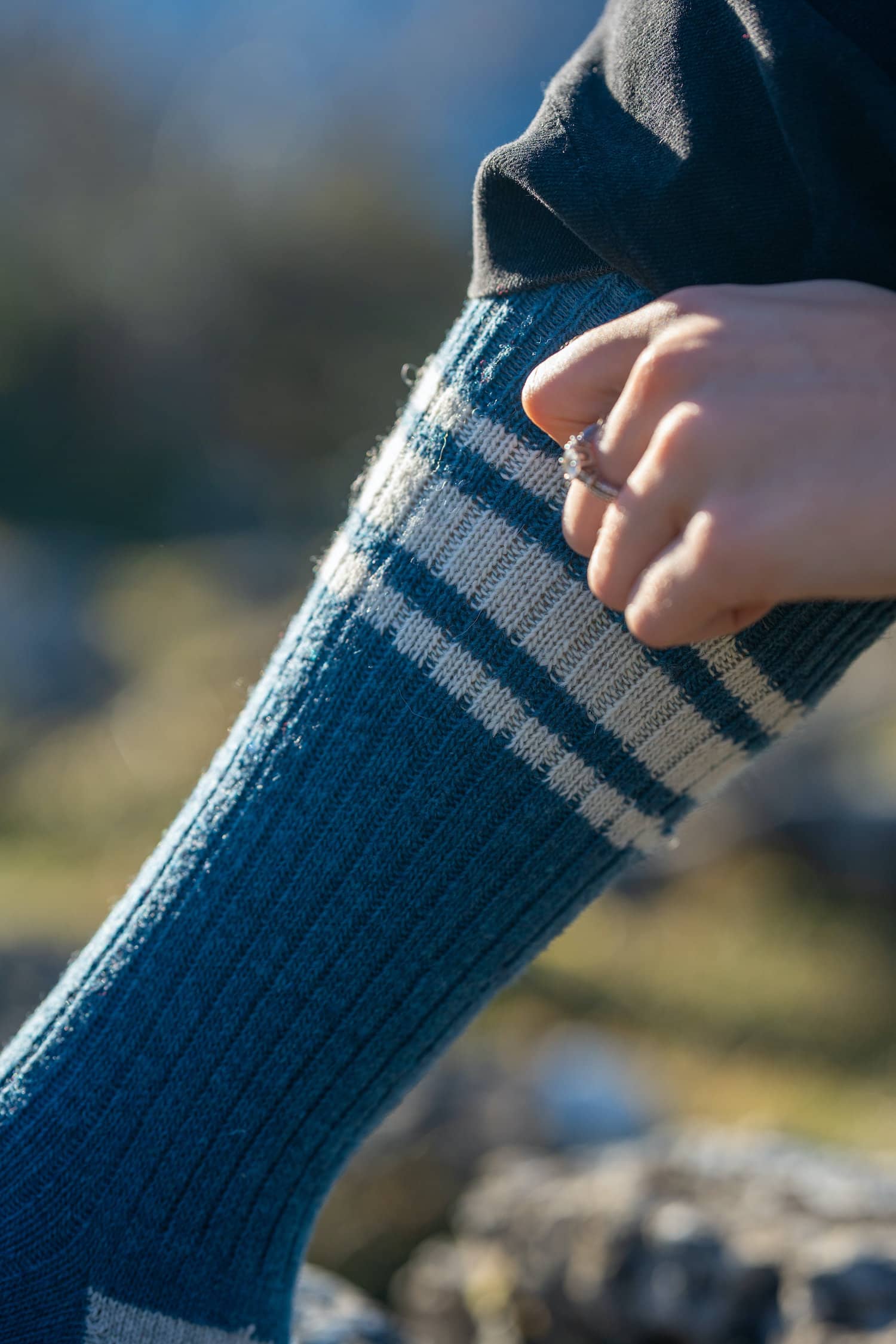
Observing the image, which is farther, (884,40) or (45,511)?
(45,511)

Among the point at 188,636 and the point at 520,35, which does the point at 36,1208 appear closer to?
the point at 188,636

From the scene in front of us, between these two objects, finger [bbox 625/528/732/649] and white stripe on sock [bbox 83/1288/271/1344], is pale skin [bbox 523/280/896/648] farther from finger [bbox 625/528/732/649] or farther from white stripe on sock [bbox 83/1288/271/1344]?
white stripe on sock [bbox 83/1288/271/1344]

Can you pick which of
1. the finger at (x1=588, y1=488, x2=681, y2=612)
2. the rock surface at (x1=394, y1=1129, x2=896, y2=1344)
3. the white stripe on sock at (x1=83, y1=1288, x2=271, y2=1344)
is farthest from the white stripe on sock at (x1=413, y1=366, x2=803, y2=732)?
the rock surface at (x1=394, y1=1129, x2=896, y2=1344)

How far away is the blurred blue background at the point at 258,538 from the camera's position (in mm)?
2434

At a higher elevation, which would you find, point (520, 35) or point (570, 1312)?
point (520, 35)

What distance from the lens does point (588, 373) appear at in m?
0.51

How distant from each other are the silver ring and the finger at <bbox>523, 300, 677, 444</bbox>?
0.06ft

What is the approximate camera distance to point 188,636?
502 centimetres

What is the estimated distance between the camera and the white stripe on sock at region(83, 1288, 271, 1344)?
71 cm

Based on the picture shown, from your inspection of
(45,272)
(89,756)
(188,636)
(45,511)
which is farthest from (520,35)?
(89,756)

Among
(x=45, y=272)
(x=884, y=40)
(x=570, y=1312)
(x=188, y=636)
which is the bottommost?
(x=570, y=1312)

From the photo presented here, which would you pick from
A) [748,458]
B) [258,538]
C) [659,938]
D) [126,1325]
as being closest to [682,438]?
[748,458]

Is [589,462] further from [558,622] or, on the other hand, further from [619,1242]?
[619,1242]

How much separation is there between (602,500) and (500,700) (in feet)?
0.47
